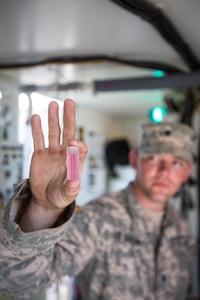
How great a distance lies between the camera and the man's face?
108cm

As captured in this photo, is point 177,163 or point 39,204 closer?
point 39,204

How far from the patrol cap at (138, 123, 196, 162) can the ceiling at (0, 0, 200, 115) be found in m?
0.17

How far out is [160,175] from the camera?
108cm

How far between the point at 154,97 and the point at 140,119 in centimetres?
58

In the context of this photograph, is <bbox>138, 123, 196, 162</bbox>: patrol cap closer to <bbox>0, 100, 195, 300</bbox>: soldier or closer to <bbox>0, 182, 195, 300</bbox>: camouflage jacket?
<bbox>0, 100, 195, 300</bbox>: soldier

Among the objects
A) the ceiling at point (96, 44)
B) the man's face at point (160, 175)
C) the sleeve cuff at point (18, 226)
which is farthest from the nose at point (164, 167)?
the sleeve cuff at point (18, 226)

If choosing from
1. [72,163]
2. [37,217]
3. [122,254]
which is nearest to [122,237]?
[122,254]

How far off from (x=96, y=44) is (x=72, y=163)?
540 mm

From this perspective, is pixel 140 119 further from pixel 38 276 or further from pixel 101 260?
pixel 38 276

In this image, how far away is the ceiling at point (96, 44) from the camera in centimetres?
64

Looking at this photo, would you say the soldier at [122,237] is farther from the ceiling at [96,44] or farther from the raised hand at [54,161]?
the ceiling at [96,44]

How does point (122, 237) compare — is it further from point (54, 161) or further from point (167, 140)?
point (54, 161)

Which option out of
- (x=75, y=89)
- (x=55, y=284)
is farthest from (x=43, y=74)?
(x=55, y=284)

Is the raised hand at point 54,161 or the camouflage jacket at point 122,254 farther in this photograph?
the camouflage jacket at point 122,254
